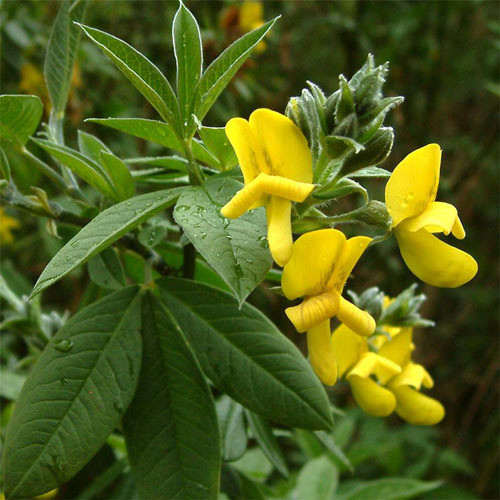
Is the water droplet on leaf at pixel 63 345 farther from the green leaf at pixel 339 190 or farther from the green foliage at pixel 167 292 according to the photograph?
the green leaf at pixel 339 190

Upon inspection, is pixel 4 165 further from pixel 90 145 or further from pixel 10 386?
pixel 10 386

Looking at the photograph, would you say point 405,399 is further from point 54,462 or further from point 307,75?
point 307,75

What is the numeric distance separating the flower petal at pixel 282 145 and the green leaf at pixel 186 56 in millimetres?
116

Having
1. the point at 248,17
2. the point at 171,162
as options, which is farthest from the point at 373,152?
the point at 248,17

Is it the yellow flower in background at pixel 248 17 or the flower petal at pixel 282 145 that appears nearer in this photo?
the flower petal at pixel 282 145

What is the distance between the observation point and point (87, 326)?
667mm

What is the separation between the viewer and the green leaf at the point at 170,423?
0.66 meters

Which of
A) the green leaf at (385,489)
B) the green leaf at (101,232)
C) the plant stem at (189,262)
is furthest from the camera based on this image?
the green leaf at (385,489)

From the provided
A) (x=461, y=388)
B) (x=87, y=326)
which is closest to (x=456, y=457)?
(x=461, y=388)

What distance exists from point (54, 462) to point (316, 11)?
2406 mm

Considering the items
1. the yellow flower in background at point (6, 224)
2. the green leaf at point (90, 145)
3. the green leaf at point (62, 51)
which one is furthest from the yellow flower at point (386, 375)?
the yellow flower in background at point (6, 224)

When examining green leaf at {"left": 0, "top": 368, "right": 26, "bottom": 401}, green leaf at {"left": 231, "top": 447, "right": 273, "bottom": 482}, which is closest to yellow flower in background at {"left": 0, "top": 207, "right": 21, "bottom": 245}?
green leaf at {"left": 0, "top": 368, "right": 26, "bottom": 401}

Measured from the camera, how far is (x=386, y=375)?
0.83 meters

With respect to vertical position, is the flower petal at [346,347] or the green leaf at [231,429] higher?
the flower petal at [346,347]
